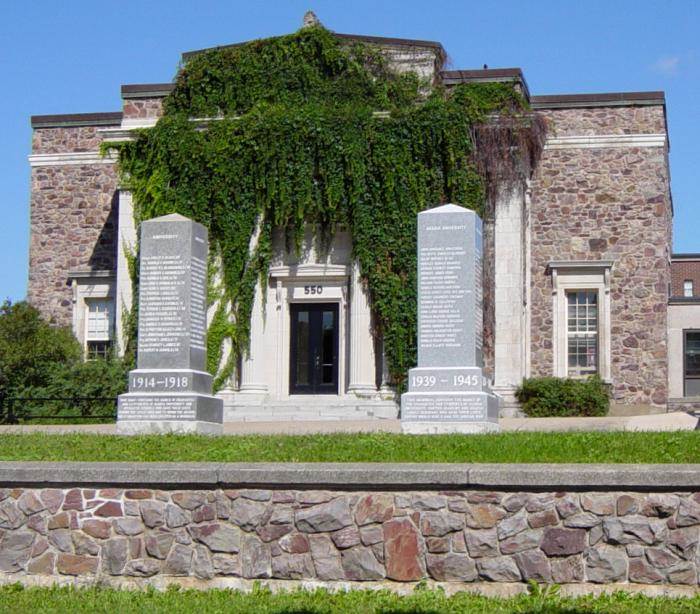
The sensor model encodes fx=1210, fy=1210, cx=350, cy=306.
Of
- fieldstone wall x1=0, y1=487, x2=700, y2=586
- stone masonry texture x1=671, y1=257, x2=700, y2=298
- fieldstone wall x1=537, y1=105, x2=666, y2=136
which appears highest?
fieldstone wall x1=537, y1=105, x2=666, y2=136

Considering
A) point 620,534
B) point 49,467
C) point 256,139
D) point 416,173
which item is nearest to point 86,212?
point 256,139

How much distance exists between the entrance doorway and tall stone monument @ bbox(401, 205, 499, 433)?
1079cm

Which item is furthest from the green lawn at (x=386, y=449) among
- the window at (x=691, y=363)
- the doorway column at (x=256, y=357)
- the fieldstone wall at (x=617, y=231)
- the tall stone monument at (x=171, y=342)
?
the window at (x=691, y=363)

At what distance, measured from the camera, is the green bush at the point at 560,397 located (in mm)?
28203

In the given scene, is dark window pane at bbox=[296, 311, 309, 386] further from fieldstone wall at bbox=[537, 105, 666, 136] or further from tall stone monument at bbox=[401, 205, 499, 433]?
tall stone monument at bbox=[401, 205, 499, 433]

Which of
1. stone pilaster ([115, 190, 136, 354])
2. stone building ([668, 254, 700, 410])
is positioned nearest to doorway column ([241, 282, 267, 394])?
stone pilaster ([115, 190, 136, 354])

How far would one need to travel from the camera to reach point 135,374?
18.6 meters

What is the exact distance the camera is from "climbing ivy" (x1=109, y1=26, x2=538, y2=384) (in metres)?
27.9

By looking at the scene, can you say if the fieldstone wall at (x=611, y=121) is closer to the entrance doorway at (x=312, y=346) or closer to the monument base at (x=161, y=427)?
the entrance doorway at (x=312, y=346)

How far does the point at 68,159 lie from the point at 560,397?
51.3ft

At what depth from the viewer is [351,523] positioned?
409 inches

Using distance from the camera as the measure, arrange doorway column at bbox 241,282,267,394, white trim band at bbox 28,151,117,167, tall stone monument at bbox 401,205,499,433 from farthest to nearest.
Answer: white trim band at bbox 28,151,117,167 < doorway column at bbox 241,282,267,394 < tall stone monument at bbox 401,205,499,433

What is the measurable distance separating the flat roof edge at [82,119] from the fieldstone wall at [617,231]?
1223 centimetres

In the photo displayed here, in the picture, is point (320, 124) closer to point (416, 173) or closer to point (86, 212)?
point (416, 173)
